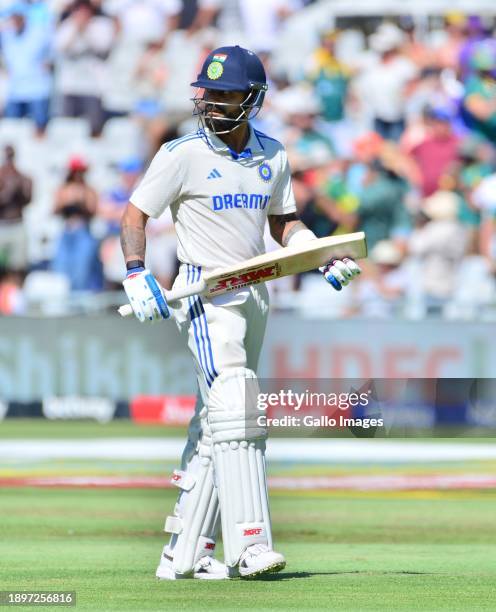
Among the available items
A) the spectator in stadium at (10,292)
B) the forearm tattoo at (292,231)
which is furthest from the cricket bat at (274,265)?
the spectator in stadium at (10,292)

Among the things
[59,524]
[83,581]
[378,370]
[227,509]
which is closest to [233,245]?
[227,509]

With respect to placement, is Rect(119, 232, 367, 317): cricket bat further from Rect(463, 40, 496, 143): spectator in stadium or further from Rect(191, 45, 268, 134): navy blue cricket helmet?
Rect(463, 40, 496, 143): spectator in stadium

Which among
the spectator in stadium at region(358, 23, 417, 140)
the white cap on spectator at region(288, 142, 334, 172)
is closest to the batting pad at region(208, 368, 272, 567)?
the white cap on spectator at region(288, 142, 334, 172)

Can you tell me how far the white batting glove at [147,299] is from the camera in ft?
18.0

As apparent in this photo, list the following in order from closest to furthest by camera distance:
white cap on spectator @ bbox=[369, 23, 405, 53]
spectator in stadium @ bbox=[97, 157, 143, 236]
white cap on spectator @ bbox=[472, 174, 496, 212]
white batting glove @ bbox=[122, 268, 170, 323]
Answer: white batting glove @ bbox=[122, 268, 170, 323] < white cap on spectator @ bbox=[472, 174, 496, 212] < spectator in stadium @ bbox=[97, 157, 143, 236] < white cap on spectator @ bbox=[369, 23, 405, 53]

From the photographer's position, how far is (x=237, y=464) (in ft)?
18.7

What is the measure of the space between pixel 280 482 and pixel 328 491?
543 mm

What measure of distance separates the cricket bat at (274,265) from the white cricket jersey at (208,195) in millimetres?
141

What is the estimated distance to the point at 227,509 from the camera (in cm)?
570

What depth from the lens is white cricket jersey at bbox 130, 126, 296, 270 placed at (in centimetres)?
587

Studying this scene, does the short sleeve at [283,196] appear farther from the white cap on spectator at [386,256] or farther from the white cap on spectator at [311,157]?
the white cap on spectator at [311,157]

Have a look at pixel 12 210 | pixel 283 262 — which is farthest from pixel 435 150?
pixel 283 262

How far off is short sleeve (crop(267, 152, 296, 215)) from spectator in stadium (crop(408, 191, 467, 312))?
7.47 metres

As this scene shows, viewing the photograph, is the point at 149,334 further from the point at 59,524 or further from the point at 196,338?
the point at 196,338
